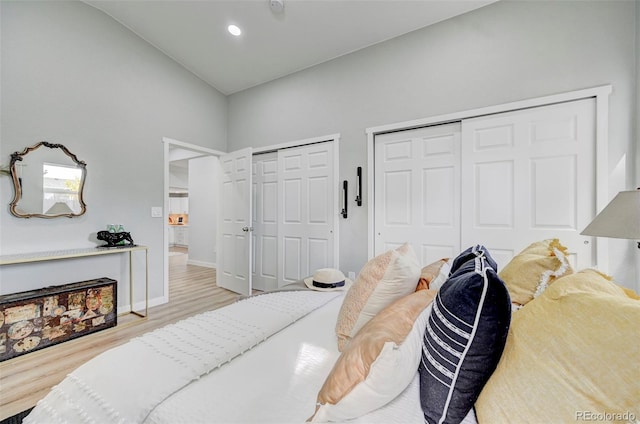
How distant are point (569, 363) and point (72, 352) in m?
3.28

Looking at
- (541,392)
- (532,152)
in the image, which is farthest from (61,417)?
(532,152)

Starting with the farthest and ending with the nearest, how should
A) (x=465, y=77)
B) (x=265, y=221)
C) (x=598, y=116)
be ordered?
1. (x=265, y=221)
2. (x=465, y=77)
3. (x=598, y=116)

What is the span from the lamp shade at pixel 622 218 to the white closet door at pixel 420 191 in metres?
1.41

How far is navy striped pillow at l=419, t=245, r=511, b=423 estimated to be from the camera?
0.65 m

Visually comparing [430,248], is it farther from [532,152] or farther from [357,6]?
[357,6]

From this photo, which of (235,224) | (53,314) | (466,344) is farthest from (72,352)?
(466,344)

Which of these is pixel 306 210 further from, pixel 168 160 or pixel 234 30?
pixel 234 30

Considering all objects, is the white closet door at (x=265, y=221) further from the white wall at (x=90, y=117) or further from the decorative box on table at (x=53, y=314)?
the decorative box on table at (x=53, y=314)

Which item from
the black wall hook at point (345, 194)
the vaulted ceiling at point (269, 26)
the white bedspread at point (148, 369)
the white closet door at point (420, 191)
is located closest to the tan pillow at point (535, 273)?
the white bedspread at point (148, 369)

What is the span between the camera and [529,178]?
7.72 feet

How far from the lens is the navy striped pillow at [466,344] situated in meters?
0.65

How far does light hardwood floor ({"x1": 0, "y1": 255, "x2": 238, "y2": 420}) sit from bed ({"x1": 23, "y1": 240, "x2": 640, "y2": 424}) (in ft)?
4.06

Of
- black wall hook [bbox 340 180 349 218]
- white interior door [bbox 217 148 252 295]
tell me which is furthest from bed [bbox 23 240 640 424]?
white interior door [bbox 217 148 252 295]

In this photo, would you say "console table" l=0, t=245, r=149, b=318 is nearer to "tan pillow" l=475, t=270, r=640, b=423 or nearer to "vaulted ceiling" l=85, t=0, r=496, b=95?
"vaulted ceiling" l=85, t=0, r=496, b=95
